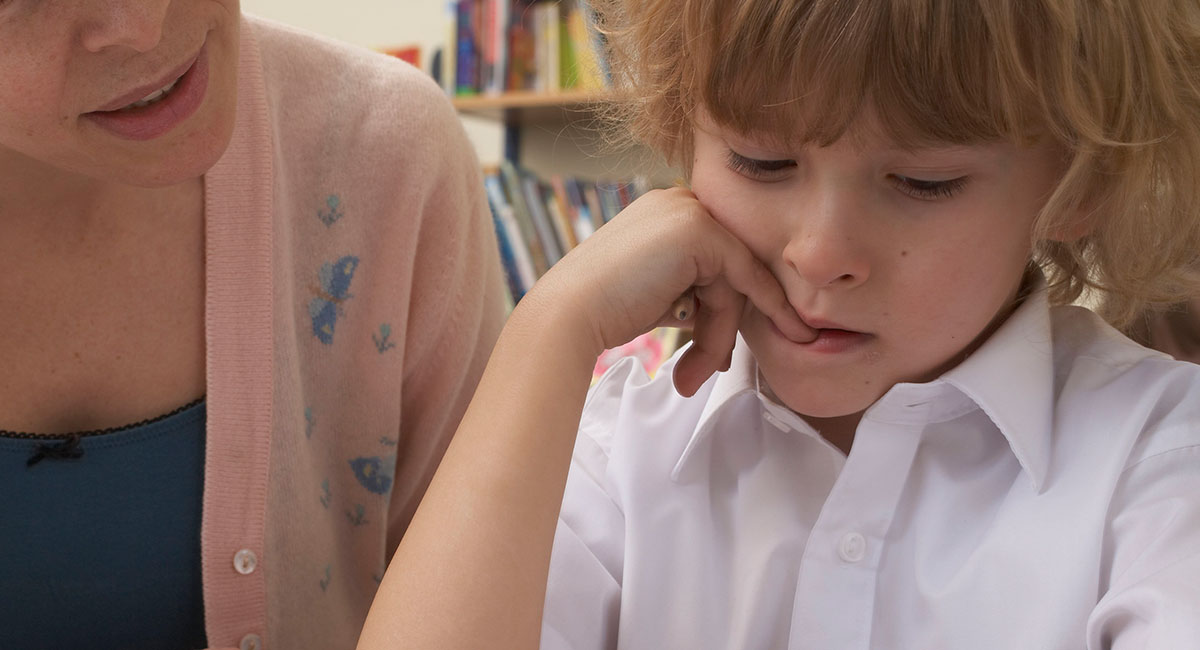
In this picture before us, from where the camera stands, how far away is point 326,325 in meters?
1.09

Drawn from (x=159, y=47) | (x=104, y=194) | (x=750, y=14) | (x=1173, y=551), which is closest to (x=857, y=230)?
(x=750, y=14)

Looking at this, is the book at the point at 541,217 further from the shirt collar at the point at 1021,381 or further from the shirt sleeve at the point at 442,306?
the shirt collar at the point at 1021,381

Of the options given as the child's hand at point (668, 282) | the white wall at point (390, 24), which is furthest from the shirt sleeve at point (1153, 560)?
the white wall at point (390, 24)

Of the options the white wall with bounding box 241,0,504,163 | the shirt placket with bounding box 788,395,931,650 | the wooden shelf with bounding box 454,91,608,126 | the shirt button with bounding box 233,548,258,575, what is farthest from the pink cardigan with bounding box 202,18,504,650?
the white wall with bounding box 241,0,504,163

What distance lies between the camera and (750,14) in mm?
792

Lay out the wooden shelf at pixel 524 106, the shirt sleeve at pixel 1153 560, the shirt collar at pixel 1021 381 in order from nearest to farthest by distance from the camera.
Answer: the shirt sleeve at pixel 1153 560, the shirt collar at pixel 1021 381, the wooden shelf at pixel 524 106

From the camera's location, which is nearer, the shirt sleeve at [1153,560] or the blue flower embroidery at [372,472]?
the shirt sleeve at [1153,560]

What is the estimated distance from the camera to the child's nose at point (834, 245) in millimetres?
777

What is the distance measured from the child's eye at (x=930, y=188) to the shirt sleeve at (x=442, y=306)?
0.51m

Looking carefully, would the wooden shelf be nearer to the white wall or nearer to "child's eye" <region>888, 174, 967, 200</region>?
the white wall

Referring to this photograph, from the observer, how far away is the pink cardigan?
1007 mm

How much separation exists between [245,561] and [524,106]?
2004 millimetres

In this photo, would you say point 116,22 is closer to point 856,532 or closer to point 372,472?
point 372,472

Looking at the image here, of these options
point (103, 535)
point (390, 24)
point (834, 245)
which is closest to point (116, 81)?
point (103, 535)
